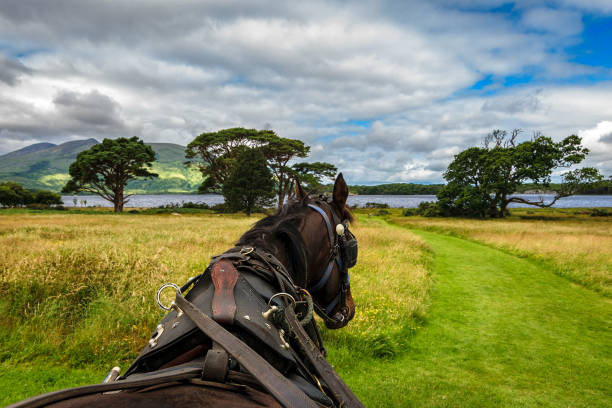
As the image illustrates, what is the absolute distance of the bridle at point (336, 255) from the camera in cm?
249

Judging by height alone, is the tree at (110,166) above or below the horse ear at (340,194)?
above

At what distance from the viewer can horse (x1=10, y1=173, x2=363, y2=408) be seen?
104 cm

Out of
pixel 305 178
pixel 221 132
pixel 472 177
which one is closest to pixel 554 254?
pixel 305 178

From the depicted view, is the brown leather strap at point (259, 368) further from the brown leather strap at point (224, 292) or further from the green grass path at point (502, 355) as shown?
the green grass path at point (502, 355)

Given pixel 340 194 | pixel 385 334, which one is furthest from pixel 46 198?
pixel 340 194

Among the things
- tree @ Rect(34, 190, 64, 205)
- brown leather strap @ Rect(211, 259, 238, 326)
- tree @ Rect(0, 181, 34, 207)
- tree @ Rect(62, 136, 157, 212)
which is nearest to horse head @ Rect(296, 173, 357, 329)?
brown leather strap @ Rect(211, 259, 238, 326)

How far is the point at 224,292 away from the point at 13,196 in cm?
5250

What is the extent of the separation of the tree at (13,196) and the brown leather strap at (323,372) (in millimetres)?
51913

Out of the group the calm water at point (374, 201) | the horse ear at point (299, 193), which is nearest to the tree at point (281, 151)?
the calm water at point (374, 201)

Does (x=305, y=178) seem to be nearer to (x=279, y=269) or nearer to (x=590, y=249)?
(x=590, y=249)

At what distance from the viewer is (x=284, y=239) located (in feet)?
7.21

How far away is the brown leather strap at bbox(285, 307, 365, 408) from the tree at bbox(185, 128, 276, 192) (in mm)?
33989

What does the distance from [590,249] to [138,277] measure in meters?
16.5

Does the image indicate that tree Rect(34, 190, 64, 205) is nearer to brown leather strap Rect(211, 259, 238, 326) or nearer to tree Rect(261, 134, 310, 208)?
tree Rect(261, 134, 310, 208)
